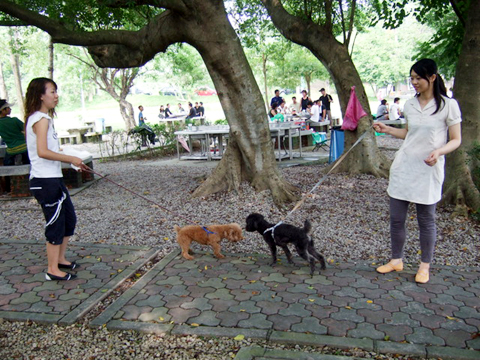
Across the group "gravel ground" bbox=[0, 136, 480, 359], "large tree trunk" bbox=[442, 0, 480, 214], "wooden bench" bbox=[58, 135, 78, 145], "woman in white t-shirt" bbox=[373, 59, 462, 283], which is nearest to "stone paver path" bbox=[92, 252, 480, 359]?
"gravel ground" bbox=[0, 136, 480, 359]

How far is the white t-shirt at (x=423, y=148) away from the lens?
13.0 ft

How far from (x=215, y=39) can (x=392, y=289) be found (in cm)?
484

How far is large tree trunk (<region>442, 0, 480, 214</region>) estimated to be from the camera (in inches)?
249

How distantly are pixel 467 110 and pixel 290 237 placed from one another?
3841mm

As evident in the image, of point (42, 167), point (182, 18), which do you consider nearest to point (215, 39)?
point (182, 18)

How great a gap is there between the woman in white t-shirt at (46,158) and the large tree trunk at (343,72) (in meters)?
6.22

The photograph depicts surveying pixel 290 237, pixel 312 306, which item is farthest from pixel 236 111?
pixel 312 306

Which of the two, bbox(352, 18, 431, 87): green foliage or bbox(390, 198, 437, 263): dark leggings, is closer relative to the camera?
bbox(390, 198, 437, 263): dark leggings

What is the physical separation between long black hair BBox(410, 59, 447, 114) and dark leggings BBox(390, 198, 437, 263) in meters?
0.94

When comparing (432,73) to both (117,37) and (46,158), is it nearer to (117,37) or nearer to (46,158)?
(46,158)

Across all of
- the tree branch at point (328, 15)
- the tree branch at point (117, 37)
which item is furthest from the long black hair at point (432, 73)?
the tree branch at point (328, 15)

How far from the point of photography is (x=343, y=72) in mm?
9086

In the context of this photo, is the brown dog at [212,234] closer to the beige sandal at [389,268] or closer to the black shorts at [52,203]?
the black shorts at [52,203]

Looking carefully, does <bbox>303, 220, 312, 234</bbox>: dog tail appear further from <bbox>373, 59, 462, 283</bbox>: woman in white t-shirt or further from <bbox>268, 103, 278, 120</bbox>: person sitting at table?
<bbox>268, 103, 278, 120</bbox>: person sitting at table
